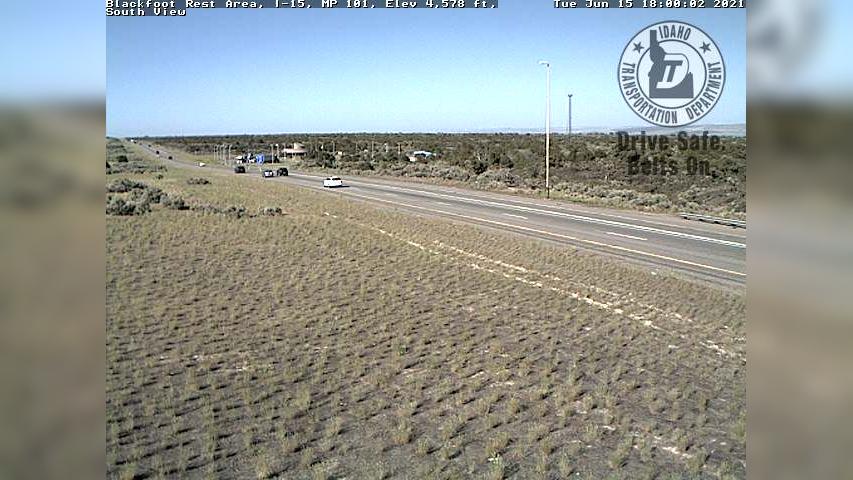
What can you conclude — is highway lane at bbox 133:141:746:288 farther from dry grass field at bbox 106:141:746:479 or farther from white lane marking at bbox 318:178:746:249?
dry grass field at bbox 106:141:746:479

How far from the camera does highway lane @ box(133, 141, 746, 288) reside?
17.9 m

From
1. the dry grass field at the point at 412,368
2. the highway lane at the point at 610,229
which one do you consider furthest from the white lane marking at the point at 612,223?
the dry grass field at the point at 412,368

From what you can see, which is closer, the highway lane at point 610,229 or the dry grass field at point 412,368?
the dry grass field at point 412,368

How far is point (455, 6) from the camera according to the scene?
19.1ft

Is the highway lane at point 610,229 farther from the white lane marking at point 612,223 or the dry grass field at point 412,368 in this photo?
the dry grass field at point 412,368

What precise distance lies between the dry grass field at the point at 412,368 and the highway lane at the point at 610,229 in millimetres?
1573

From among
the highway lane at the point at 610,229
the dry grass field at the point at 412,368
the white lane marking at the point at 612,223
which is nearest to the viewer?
the dry grass field at the point at 412,368

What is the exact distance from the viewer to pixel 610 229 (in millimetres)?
25000

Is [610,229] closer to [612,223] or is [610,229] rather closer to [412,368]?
[612,223]

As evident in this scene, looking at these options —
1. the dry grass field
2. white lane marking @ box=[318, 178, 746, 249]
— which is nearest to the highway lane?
white lane marking @ box=[318, 178, 746, 249]

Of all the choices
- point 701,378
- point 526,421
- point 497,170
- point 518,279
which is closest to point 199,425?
point 526,421

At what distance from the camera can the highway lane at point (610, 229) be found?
704 inches

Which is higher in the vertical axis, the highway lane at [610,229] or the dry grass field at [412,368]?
the highway lane at [610,229]
